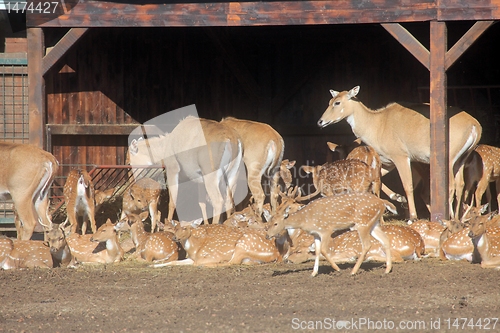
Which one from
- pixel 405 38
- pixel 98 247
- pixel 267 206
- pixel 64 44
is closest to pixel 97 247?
pixel 98 247

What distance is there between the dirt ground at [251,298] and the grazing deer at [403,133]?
266 centimetres

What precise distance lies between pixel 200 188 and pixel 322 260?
12.3ft

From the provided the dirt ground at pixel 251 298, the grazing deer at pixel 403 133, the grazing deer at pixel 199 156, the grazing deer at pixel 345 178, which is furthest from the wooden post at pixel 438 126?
the grazing deer at pixel 199 156

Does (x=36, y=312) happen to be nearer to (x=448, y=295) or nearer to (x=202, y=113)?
(x=448, y=295)

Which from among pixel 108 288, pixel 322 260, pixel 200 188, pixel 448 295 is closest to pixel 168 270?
pixel 108 288

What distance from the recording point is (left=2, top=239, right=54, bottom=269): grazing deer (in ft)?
27.1

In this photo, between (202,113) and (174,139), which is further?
(202,113)

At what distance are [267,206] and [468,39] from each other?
3.78 m

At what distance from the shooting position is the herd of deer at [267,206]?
788cm

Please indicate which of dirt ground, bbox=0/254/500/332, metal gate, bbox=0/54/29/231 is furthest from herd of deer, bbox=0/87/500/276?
metal gate, bbox=0/54/29/231

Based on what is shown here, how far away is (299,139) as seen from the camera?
13.9 meters

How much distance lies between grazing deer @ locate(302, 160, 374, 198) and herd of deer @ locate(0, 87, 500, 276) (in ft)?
0.05

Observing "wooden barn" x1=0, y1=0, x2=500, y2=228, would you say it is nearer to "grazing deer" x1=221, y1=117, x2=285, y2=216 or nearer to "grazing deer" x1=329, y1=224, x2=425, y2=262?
"grazing deer" x1=221, y1=117, x2=285, y2=216

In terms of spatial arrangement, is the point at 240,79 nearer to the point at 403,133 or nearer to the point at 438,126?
the point at 403,133
